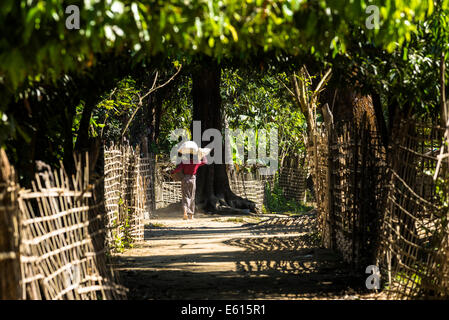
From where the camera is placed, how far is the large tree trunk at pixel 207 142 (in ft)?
64.5

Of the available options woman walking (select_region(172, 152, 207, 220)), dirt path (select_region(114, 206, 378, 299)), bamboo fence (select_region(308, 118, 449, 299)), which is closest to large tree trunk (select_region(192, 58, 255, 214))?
woman walking (select_region(172, 152, 207, 220))

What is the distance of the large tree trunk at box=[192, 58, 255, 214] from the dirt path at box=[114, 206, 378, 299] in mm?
4828

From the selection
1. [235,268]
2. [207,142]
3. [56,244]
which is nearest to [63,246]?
[56,244]

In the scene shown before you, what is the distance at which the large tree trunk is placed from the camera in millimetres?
19672

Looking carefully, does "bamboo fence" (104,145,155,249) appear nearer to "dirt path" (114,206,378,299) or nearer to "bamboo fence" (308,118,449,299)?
"dirt path" (114,206,378,299)

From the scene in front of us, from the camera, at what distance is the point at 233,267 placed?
374 inches

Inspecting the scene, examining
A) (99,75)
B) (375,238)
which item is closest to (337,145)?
(375,238)

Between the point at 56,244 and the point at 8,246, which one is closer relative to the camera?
the point at 8,246

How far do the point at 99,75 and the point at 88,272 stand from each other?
210cm

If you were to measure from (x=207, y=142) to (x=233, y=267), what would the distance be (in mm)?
10414

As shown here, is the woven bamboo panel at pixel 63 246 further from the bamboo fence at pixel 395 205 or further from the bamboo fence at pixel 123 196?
the bamboo fence at pixel 395 205

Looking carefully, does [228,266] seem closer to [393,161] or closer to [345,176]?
[345,176]

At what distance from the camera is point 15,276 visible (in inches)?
189

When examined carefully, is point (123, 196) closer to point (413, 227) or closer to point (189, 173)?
point (413, 227)
